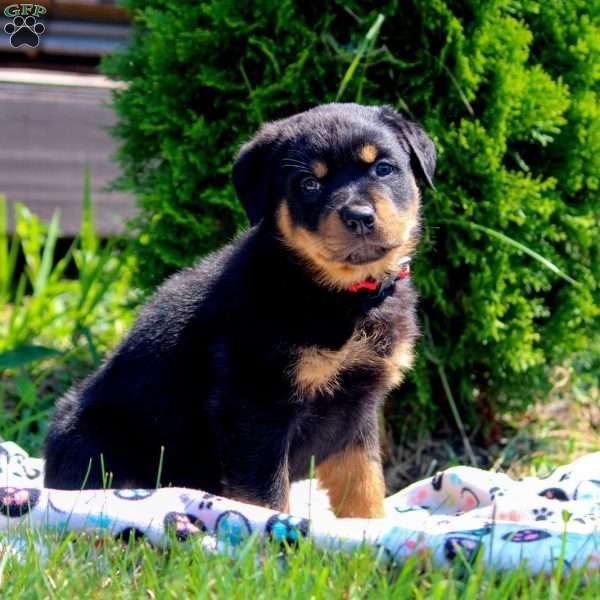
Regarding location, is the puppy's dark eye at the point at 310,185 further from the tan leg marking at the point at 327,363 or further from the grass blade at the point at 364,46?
the grass blade at the point at 364,46

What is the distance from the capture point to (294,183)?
2.86 metres

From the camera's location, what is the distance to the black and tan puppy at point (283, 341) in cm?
274

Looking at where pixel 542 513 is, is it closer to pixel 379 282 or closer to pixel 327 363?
pixel 327 363

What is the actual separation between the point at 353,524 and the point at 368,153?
1.11 m

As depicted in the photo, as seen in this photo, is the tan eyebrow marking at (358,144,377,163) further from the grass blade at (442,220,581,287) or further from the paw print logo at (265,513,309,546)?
the paw print logo at (265,513,309,546)

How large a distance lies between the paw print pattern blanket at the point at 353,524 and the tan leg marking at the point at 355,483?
18 centimetres

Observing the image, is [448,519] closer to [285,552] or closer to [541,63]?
[285,552]

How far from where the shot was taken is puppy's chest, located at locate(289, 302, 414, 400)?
2738 millimetres

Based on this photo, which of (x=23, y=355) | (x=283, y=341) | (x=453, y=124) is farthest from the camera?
(x=23, y=355)

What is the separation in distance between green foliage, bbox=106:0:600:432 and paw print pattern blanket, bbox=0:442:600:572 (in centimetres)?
98

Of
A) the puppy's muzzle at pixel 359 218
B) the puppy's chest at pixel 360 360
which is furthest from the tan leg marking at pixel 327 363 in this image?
the puppy's muzzle at pixel 359 218

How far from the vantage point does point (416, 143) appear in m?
2.96

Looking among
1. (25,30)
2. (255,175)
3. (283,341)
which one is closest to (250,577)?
(283,341)

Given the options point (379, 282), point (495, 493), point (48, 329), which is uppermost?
point (379, 282)
